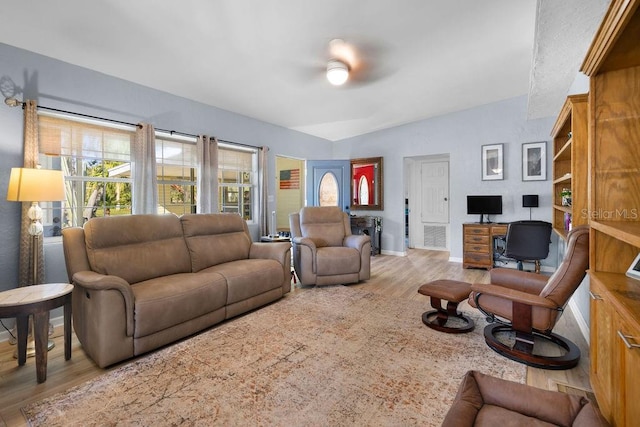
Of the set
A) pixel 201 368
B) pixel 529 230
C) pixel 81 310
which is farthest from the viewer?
pixel 529 230

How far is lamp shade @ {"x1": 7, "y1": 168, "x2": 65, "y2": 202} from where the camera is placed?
2.28m

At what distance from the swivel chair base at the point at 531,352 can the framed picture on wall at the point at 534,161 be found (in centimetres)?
349

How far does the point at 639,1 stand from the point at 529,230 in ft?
11.2

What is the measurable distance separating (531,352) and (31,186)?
3887mm

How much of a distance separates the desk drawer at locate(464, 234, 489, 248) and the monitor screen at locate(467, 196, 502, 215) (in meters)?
0.46

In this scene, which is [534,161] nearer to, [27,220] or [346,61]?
[346,61]

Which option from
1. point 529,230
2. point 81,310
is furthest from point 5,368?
point 529,230

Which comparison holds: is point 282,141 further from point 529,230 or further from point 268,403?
point 268,403

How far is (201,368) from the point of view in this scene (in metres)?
2.13

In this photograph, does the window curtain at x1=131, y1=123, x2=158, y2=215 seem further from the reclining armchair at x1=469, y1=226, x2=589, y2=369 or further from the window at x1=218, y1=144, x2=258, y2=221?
the reclining armchair at x1=469, y1=226, x2=589, y2=369

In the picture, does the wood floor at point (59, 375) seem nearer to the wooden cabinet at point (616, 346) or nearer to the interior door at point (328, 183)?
the wooden cabinet at point (616, 346)

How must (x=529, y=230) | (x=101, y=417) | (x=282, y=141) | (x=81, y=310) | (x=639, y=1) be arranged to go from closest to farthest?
(x=639, y=1)
(x=101, y=417)
(x=81, y=310)
(x=529, y=230)
(x=282, y=141)

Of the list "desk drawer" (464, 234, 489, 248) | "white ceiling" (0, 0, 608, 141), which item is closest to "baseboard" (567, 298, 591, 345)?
"desk drawer" (464, 234, 489, 248)

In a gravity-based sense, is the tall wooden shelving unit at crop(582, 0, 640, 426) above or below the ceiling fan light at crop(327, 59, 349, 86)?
below
